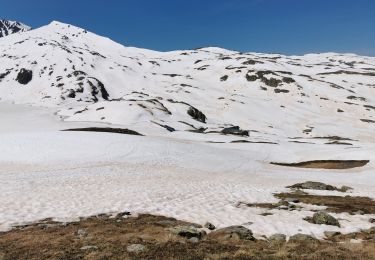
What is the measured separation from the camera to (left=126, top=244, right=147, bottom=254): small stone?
14.9m

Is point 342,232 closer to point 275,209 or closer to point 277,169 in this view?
point 275,209

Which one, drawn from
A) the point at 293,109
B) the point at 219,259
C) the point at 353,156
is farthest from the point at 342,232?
the point at 293,109

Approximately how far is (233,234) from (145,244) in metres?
3.89

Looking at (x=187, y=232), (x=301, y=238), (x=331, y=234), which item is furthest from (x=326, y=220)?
(x=187, y=232)

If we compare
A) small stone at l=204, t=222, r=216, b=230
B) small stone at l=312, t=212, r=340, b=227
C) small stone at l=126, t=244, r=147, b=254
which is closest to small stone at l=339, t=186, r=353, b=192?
small stone at l=312, t=212, r=340, b=227

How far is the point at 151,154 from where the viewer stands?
4934 cm

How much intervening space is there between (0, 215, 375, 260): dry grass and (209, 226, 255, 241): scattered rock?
17.6 inches

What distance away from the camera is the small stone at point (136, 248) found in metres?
14.9

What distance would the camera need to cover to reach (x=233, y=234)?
688 inches

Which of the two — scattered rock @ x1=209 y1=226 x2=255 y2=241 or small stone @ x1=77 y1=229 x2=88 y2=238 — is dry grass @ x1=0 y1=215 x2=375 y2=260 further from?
scattered rock @ x1=209 y1=226 x2=255 y2=241

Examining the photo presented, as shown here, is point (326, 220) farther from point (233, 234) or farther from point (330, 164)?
point (330, 164)

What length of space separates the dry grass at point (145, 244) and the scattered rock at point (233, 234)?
1.47ft

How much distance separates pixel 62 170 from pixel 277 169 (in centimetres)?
2419

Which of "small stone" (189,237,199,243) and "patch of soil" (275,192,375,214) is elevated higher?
"patch of soil" (275,192,375,214)
